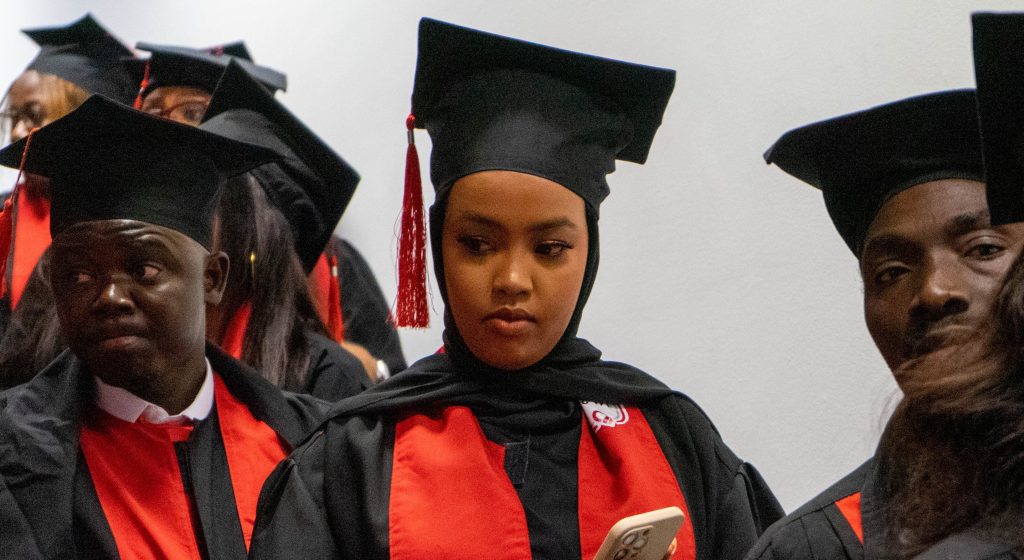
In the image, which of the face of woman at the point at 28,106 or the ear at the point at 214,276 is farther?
the face of woman at the point at 28,106

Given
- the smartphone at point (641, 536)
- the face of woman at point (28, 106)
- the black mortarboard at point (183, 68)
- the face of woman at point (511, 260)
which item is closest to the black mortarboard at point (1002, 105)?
the smartphone at point (641, 536)

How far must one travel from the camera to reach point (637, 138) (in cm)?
173

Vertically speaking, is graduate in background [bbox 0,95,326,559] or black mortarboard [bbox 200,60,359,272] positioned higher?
black mortarboard [bbox 200,60,359,272]

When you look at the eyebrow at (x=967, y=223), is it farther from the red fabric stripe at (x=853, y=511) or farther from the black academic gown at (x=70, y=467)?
the black academic gown at (x=70, y=467)

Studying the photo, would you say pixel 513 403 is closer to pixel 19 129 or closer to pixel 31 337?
pixel 31 337

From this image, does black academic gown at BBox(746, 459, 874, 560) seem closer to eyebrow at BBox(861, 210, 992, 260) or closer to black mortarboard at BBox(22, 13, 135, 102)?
eyebrow at BBox(861, 210, 992, 260)

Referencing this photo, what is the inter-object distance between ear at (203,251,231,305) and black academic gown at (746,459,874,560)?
1035 mm

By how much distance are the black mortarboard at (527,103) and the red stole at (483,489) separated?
0.32 metres

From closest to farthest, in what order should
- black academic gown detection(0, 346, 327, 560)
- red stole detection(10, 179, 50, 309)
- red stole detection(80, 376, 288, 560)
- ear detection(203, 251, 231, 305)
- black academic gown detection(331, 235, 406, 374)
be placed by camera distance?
black academic gown detection(0, 346, 327, 560), red stole detection(80, 376, 288, 560), ear detection(203, 251, 231, 305), red stole detection(10, 179, 50, 309), black academic gown detection(331, 235, 406, 374)

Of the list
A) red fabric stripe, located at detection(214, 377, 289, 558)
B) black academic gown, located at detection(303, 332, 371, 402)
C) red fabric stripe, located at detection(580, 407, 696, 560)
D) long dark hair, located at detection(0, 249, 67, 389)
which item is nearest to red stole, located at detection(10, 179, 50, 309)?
long dark hair, located at detection(0, 249, 67, 389)

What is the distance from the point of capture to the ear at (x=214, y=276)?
1.91m

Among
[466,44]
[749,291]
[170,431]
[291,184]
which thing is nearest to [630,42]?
[749,291]

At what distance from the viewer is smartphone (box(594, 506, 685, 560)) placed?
1284mm

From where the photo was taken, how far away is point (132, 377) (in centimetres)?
175
